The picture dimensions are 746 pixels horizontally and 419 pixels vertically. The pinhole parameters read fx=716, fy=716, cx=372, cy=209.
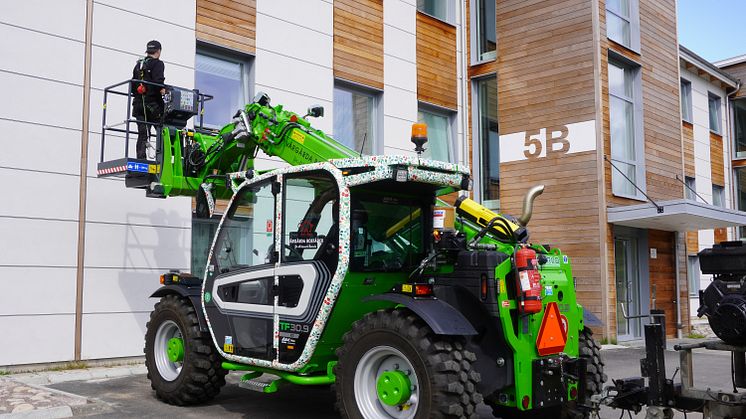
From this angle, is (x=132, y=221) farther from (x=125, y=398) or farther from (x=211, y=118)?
(x=125, y=398)

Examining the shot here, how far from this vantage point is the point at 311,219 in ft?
21.4

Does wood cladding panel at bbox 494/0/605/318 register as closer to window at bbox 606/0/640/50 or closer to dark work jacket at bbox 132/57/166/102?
window at bbox 606/0/640/50

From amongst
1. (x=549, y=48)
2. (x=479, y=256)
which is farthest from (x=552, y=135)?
(x=479, y=256)

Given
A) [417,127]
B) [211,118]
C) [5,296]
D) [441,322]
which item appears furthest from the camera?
[211,118]

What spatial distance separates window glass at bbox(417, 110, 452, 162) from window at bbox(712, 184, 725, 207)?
12.5 m

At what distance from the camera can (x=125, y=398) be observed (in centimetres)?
804

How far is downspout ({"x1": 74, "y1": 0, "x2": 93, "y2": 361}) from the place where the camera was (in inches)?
391

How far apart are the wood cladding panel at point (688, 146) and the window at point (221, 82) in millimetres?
15079

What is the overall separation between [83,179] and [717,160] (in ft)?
70.1

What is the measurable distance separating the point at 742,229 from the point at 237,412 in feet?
76.2

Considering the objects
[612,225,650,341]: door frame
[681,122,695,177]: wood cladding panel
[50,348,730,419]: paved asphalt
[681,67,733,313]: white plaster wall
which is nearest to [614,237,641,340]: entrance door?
[612,225,650,341]: door frame

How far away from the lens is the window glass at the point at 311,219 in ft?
20.7

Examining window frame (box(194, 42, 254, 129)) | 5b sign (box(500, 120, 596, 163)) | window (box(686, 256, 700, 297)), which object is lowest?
window (box(686, 256, 700, 297))

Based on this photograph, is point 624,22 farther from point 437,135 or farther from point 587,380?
point 587,380
